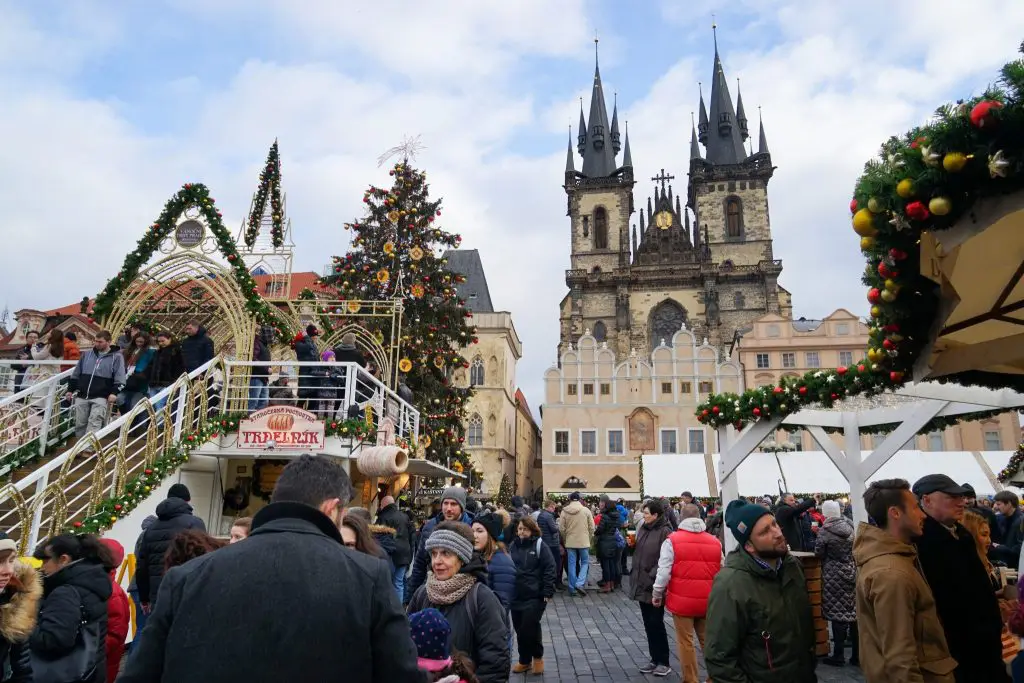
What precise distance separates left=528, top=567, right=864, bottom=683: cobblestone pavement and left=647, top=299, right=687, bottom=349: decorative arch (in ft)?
147

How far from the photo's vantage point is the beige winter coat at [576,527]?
40.9ft

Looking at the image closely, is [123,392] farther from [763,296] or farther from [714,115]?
[714,115]

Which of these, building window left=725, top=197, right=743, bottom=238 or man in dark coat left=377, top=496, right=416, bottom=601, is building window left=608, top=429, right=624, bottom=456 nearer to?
building window left=725, top=197, right=743, bottom=238

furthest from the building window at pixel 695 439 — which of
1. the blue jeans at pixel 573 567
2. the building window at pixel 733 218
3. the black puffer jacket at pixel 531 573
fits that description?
the black puffer jacket at pixel 531 573

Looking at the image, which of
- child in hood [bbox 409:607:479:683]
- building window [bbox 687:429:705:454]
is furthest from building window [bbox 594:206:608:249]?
child in hood [bbox 409:607:479:683]

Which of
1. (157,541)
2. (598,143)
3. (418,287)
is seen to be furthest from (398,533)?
(598,143)

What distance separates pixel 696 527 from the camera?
5949 millimetres

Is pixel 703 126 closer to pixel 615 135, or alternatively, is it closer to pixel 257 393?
pixel 615 135

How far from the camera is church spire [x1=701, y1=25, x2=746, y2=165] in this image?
60.7m

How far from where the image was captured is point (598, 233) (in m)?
60.4

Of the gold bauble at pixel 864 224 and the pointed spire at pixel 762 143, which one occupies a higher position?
the pointed spire at pixel 762 143

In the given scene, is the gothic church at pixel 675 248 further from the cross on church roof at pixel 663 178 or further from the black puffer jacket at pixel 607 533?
the black puffer jacket at pixel 607 533

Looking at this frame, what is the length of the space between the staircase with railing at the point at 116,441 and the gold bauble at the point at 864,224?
7.18 metres

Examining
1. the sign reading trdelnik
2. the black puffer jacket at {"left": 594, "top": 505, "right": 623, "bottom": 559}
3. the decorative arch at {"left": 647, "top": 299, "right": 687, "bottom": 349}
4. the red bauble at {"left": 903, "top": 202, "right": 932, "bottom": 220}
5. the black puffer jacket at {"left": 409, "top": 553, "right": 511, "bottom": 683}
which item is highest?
the decorative arch at {"left": 647, "top": 299, "right": 687, "bottom": 349}
